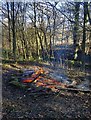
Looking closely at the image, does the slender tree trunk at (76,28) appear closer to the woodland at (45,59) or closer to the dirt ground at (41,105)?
the woodland at (45,59)

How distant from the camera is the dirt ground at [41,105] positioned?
7.25 feet

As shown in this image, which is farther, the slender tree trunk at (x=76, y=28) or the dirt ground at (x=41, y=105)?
the slender tree trunk at (x=76, y=28)

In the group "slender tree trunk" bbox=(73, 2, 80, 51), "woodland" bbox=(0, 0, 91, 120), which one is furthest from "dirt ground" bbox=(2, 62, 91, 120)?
"slender tree trunk" bbox=(73, 2, 80, 51)

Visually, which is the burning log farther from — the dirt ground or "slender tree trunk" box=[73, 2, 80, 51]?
"slender tree trunk" box=[73, 2, 80, 51]

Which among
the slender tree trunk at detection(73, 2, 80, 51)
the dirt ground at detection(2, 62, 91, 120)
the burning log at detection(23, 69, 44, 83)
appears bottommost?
the dirt ground at detection(2, 62, 91, 120)

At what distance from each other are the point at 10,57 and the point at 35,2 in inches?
22.7

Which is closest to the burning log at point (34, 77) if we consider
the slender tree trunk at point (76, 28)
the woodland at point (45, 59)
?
the woodland at point (45, 59)

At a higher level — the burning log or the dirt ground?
the burning log

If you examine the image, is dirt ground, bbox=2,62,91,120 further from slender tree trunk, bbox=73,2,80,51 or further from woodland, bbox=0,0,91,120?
slender tree trunk, bbox=73,2,80,51

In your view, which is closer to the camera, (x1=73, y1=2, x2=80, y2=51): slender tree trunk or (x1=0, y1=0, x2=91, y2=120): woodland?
(x1=0, y1=0, x2=91, y2=120): woodland

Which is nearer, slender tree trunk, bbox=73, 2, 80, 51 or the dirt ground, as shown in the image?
the dirt ground

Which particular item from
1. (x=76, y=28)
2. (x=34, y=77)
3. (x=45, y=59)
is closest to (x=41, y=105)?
(x=34, y=77)

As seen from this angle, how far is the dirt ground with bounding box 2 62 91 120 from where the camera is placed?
7.25ft

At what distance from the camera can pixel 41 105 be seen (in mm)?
2225
